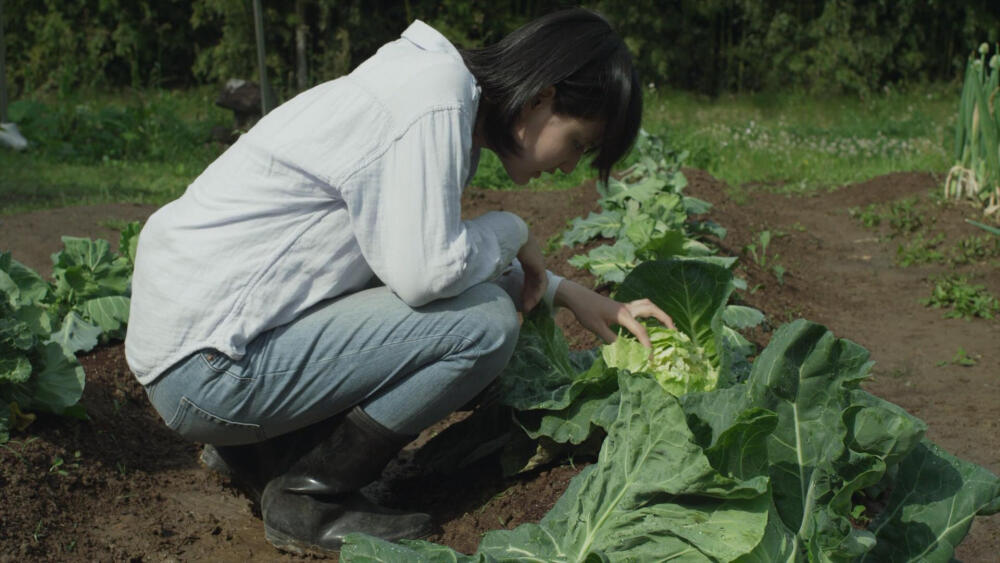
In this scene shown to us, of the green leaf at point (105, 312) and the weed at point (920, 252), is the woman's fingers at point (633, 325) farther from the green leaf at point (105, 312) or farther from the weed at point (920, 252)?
the weed at point (920, 252)

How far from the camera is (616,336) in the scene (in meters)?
2.76

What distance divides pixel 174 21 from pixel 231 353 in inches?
557

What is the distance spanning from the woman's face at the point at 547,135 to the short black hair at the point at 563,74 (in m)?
0.02

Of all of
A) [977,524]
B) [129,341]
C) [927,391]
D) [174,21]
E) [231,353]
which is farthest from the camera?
[174,21]

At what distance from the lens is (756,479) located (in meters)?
1.77

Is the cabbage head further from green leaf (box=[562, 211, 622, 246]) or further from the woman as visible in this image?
green leaf (box=[562, 211, 622, 246])

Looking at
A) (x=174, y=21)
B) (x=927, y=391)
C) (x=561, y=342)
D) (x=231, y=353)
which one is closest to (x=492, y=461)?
(x=561, y=342)

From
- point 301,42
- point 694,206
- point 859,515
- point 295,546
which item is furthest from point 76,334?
point 301,42

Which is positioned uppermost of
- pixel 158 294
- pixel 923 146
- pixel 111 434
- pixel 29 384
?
pixel 158 294

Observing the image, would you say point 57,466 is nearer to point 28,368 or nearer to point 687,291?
point 28,368

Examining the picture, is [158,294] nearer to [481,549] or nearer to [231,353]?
[231,353]

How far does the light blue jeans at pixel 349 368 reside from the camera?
238 cm

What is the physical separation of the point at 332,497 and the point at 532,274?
779mm

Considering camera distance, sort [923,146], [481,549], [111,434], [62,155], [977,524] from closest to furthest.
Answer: [481,549], [977,524], [111,434], [62,155], [923,146]
